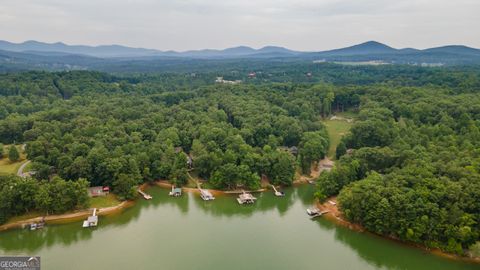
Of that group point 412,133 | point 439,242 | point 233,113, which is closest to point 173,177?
point 233,113

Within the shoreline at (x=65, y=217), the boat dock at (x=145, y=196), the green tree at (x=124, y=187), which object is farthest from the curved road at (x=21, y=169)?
the boat dock at (x=145, y=196)

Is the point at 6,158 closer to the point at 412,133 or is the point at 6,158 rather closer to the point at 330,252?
the point at 330,252

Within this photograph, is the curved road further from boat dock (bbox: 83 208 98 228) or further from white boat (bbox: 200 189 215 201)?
white boat (bbox: 200 189 215 201)

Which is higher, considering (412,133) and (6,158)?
(412,133)

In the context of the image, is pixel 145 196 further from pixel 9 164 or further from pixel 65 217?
pixel 9 164

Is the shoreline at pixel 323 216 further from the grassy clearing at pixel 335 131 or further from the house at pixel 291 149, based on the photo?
the grassy clearing at pixel 335 131

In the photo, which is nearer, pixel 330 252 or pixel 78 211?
pixel 330 252
